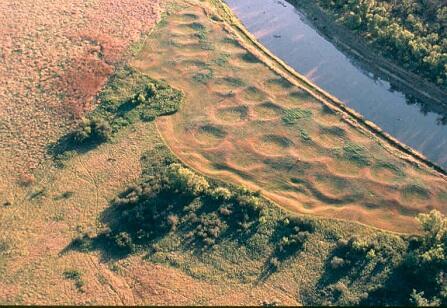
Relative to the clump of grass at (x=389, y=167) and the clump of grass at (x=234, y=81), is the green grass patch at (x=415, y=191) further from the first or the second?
the clump of grass at (x=234, y=81)

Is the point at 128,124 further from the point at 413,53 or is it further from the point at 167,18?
the point at 413,53

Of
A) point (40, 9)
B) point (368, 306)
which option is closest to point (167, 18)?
point (40, 9)

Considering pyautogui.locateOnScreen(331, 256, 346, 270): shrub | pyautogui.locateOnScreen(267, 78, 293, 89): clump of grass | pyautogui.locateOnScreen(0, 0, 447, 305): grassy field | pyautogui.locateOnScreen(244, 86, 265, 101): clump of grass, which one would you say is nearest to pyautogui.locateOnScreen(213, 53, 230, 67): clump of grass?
pyautogui.locateOnScreen(0, 0, 447, 305): grassy field

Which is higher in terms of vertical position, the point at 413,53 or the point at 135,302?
the point at 413,53

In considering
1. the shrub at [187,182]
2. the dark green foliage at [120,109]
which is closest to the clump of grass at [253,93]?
the dark green foliage at [120,109]

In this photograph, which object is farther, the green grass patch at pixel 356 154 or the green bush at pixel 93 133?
the green bush at pixel 93 133

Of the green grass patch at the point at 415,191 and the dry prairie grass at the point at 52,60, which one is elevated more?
the green grass patch at the point at 415,191

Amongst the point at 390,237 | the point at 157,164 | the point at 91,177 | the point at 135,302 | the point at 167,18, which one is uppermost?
the point at 167,18
